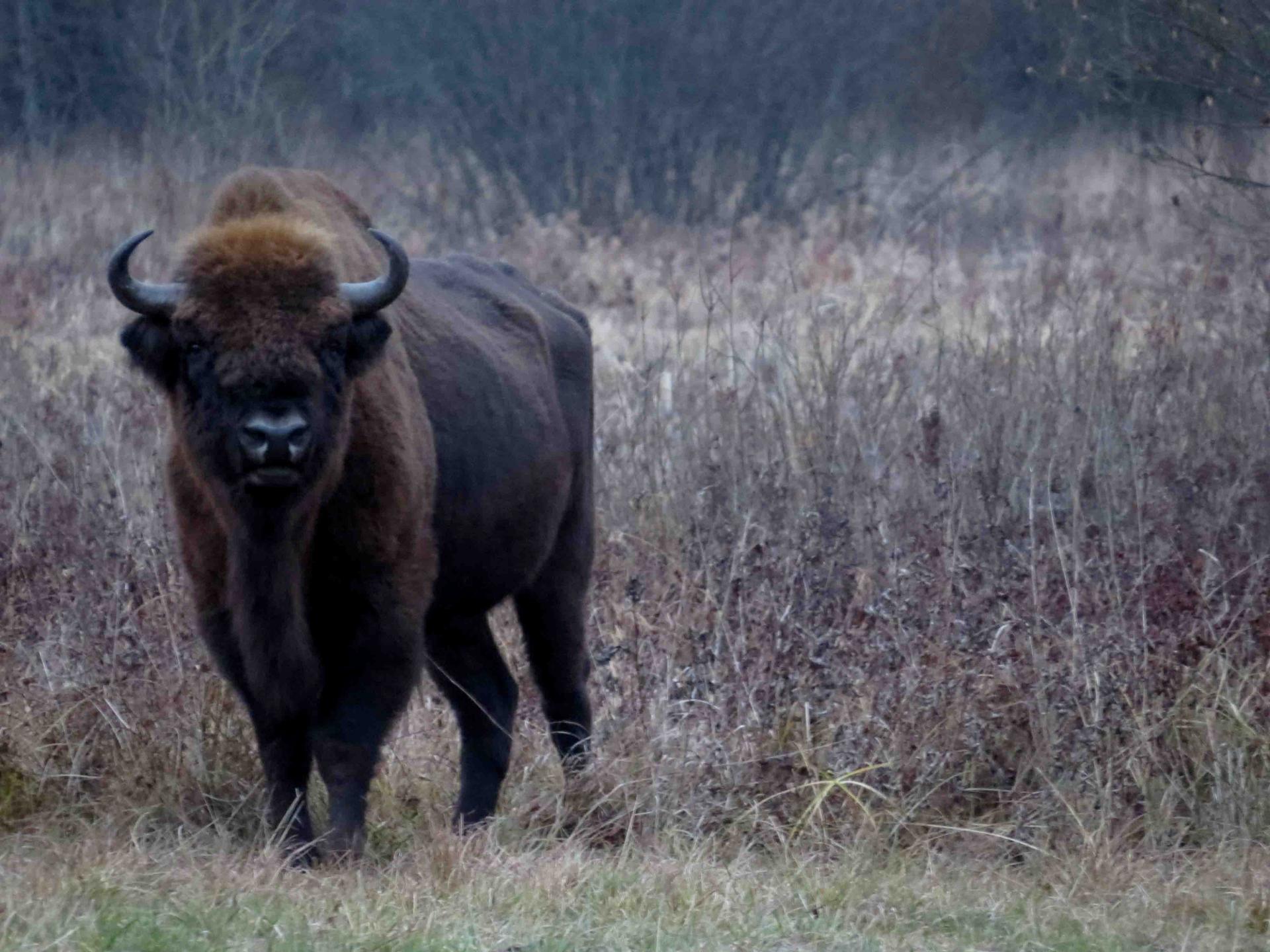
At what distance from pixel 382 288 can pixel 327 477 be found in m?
0.60

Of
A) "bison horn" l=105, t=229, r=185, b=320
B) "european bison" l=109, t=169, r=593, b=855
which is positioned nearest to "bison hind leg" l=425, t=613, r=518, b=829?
"european bison" l=109, t=169, r=593, b=855

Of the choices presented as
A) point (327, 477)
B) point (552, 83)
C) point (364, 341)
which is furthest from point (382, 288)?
point (552, 83)

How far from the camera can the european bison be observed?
471 cm

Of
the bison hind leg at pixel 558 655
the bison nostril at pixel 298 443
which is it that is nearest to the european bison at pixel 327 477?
the bison nostril at pixel 298 443

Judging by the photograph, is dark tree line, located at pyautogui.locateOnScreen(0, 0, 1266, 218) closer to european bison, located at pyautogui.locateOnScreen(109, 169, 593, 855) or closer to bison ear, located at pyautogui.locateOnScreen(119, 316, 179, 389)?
european bison, located at pyautogui.locateOnScreen(109, 169, 593, 855)

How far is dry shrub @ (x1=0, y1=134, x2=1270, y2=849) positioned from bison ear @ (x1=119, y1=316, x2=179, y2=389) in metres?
1.43

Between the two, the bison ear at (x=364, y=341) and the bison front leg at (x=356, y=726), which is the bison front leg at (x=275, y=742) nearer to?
the bison front leg at (x=356, y=726)

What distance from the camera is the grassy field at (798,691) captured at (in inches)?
169

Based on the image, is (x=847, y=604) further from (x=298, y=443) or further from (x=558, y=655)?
(x=298, y=443)

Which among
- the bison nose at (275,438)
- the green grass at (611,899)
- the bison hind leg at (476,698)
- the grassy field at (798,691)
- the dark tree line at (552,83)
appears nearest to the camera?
the green grass at (611,899)

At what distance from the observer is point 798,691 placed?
5785 millimetres

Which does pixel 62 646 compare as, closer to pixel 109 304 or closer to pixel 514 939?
pixel 514 939

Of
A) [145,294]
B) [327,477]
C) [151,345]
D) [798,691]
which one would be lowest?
[798,691]

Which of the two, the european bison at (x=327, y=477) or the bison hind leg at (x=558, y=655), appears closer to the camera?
the european bison at (x=327, y=477)
